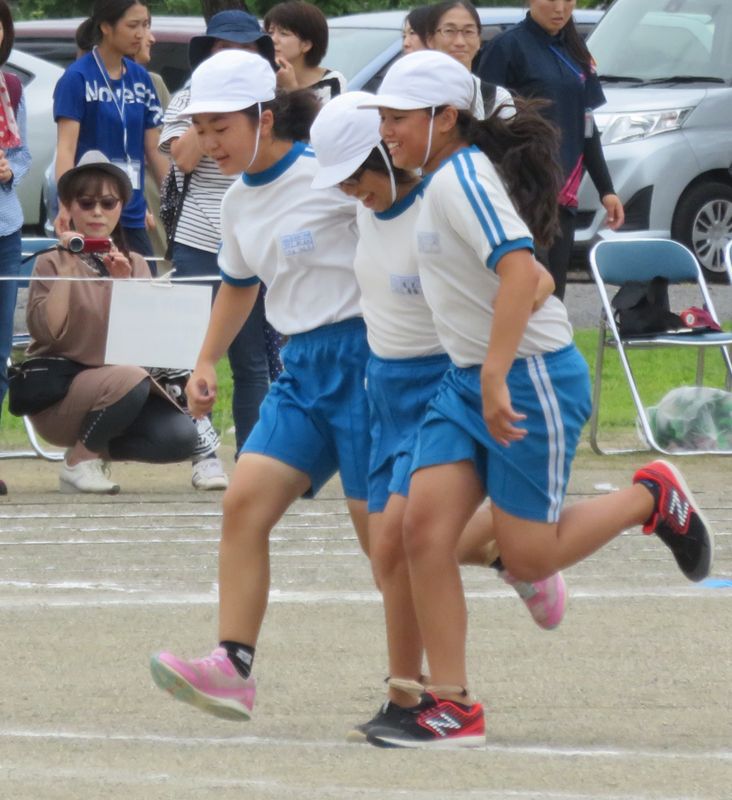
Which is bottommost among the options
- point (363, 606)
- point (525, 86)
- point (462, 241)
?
point (363, 606)

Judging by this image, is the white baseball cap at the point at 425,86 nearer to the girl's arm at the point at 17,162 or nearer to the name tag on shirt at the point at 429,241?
the name tag on shirt at the point at 429,241

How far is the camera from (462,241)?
15.2 ft

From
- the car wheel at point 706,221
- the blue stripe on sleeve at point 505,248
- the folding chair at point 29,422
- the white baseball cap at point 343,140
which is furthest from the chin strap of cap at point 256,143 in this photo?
the car wheel at point 706,221

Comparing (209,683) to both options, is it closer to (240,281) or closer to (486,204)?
(240,281)

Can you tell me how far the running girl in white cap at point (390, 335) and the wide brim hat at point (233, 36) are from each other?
10.3ft

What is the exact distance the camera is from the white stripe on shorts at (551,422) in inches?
185

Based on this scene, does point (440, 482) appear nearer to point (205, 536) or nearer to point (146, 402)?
point (205, 536)

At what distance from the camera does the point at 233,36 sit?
317 inches

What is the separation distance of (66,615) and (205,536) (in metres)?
1.46

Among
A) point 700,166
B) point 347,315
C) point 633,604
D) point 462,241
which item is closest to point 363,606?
point 633,604

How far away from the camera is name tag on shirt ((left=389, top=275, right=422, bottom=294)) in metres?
4.78

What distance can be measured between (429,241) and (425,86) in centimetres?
38

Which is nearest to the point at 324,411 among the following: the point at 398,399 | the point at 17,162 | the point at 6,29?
the point at 398,399

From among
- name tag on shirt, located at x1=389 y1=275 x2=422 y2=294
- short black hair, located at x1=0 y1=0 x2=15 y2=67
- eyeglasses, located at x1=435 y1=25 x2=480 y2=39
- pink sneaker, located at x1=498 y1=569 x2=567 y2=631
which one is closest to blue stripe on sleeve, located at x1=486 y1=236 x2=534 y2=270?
name tag on shirt, located at x1=389 y1=275 x2=422 y2=294
